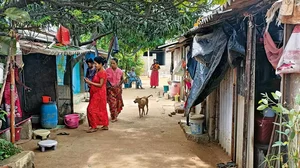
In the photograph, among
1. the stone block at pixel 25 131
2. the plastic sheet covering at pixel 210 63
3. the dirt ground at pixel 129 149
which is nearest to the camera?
the plastic sheet covering at pixel 210 63

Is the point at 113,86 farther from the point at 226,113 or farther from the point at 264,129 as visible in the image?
the point at 264,129

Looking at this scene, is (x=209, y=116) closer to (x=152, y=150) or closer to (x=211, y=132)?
(x=211, y=132)

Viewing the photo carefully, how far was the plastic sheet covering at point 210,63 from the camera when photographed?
472cm

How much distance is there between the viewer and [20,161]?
13.2 ft

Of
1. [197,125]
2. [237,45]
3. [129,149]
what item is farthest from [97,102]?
[237,45]

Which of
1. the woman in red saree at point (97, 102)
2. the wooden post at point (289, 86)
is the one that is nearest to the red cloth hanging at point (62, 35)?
the woman in red saree at point (97, 102)

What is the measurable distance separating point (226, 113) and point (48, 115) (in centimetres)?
440

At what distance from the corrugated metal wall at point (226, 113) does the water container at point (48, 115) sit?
13.6 feet

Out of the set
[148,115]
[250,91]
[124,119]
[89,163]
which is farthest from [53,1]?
[148,115]

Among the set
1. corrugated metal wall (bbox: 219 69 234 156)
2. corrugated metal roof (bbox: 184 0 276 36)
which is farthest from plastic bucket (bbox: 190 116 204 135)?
corrugated metal roof (bbox: 184 0 276 36)

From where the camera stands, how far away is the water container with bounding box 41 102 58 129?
735cm

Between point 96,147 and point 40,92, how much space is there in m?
2.81

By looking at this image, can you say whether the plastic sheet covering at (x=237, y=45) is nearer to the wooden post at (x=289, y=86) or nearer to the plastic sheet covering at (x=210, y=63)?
the plastic sheet covering at (x=210, y=63)

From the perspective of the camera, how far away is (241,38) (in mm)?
4344
